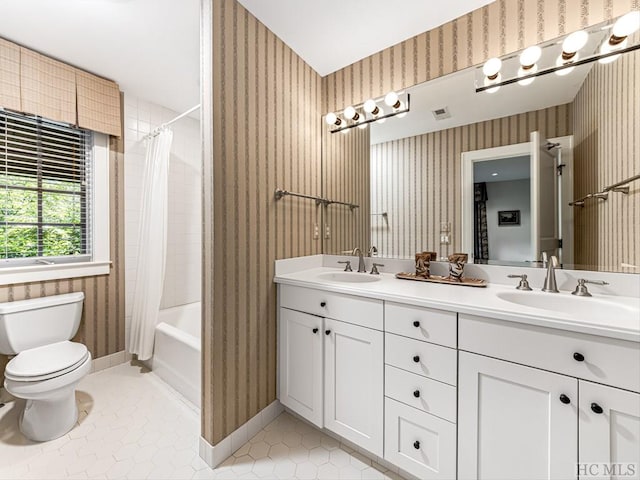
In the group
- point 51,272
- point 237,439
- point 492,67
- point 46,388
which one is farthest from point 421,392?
point 51,272

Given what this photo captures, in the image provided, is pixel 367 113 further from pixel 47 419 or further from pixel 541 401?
pixel 47 419

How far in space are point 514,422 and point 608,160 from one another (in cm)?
123

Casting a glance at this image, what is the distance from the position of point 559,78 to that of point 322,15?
1.29m

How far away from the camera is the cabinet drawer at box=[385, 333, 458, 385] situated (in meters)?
1.08

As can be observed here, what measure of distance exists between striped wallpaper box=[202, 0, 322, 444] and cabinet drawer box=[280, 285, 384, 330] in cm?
16

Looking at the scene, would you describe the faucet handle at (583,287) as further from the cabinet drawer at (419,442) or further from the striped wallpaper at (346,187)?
the striped wallpaper at (346,187)

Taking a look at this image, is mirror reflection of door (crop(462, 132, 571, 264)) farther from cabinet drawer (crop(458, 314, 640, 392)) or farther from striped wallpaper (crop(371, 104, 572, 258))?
cabinet drawer (crop(458, 314, 640, 392))

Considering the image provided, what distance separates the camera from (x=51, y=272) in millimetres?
1952

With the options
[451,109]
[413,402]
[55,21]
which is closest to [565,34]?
[451,109]

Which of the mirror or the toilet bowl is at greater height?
the mirror

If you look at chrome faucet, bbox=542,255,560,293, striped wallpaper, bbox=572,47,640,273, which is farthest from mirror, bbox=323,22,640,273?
chrome faucet, bbox=542,255,560,293

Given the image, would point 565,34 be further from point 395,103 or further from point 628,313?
point 628,313

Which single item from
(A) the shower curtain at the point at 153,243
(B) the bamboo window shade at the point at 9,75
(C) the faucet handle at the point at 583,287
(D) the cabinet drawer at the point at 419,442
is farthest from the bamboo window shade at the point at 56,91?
(C) the faucet handle at the point at 583,287

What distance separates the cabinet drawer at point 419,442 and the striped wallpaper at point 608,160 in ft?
3.40
